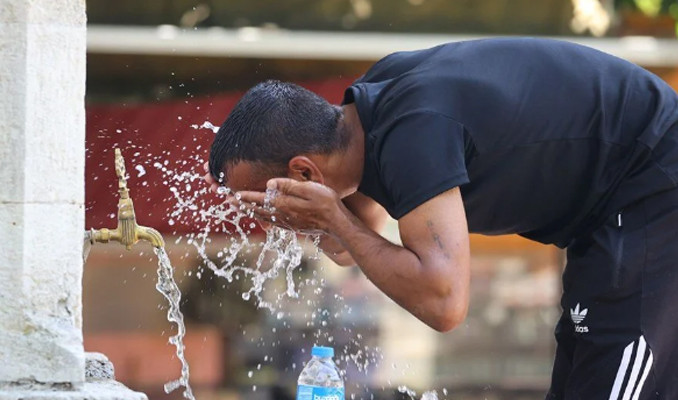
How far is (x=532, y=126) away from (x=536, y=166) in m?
0.10

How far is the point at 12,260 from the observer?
116 inches

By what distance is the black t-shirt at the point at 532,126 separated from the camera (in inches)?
113

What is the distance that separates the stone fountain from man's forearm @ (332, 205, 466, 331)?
61 centimetres

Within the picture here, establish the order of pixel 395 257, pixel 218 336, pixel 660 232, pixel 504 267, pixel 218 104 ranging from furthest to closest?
1. pixel 504 267
2. pixel 218 336
3. pixel 218 104
4. pixel 660 232
5. pixel 395 257

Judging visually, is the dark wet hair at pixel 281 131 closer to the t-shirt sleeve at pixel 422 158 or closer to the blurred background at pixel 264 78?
the t-shirt sleeve at pixel 422 158

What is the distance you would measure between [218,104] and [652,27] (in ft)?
8.32

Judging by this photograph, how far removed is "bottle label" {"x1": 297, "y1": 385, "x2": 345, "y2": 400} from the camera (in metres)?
3.34

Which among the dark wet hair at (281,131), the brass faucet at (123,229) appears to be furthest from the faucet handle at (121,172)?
the dark wet hair at (281,131)

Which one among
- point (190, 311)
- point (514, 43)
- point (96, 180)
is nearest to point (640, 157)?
point (514, 43)

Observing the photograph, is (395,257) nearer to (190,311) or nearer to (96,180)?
(96,180)

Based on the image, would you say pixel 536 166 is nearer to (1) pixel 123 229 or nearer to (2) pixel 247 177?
(2) pixel 247 177

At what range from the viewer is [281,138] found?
9.86 ft

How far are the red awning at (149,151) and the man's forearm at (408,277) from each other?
78cm

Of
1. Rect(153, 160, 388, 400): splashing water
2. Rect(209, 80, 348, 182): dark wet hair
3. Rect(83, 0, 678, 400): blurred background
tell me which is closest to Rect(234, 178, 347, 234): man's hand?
Rect(209, 80, 348, 182): dark wet hair
